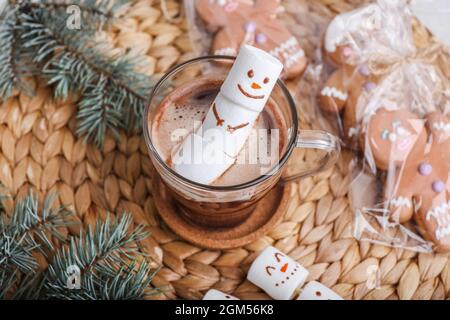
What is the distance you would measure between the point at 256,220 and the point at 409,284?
0.37 m

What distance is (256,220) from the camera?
129 centimetres

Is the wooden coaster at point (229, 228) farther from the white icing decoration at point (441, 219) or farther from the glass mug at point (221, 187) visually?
the white icing decoration at point (441, 219)

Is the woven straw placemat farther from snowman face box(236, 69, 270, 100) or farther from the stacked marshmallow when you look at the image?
snowman face box(236, 69, 270, 100)

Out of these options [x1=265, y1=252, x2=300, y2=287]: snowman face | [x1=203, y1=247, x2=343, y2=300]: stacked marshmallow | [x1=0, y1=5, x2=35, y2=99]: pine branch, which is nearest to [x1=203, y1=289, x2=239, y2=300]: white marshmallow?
[x1=203, y1=247, x2=343, y2=300]: stacked marshmallow

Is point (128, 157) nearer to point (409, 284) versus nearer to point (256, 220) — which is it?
point (256, 220)

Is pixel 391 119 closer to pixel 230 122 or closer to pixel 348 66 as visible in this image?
pixel 348 66

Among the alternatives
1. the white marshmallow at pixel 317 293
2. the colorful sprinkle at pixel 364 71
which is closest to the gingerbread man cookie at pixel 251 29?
the colorful sprinkle at pixel 364 71

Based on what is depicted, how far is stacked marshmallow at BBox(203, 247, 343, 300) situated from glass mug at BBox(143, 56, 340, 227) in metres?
0.11

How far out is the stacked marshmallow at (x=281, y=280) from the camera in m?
1.25

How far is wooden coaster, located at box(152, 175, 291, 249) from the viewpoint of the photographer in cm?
127

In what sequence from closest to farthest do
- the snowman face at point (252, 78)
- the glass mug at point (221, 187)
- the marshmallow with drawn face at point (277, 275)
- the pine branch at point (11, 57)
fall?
the snowman face at point (252, 78) → the glass mug at point (221, 187) → the marshmallow with drawn face at point (277, 275) → the pine branch at point (11, 57)

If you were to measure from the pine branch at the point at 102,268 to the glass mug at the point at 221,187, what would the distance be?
6.1 inches

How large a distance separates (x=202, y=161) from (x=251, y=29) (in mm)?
501
